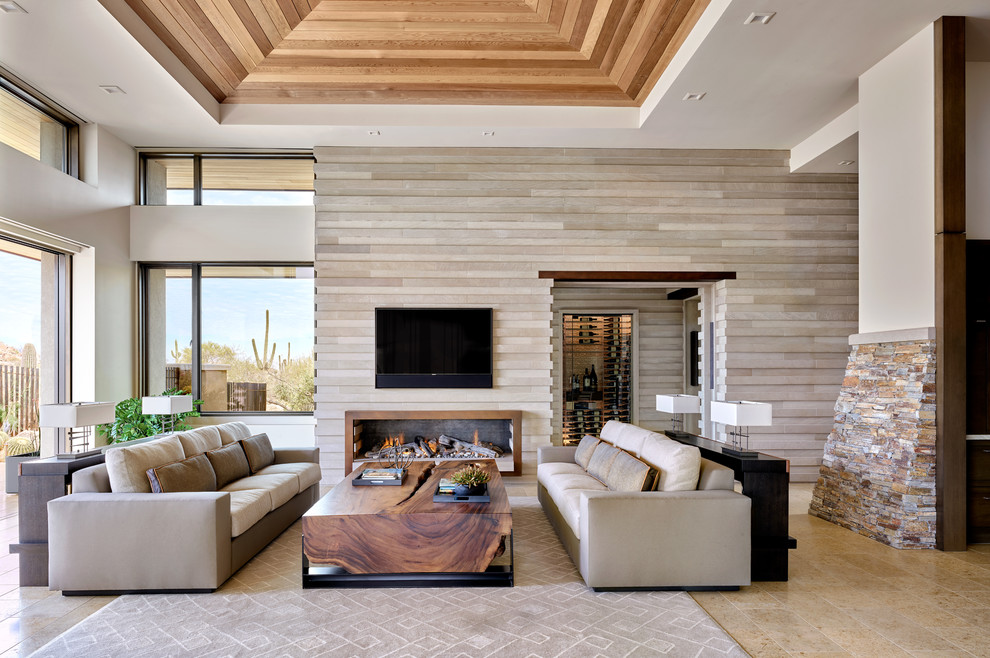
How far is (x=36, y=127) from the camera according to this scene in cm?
562

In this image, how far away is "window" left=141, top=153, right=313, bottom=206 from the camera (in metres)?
7.00

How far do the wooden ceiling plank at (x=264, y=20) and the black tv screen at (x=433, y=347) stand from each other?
2646 millimetres

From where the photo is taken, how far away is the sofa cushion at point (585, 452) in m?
5.12

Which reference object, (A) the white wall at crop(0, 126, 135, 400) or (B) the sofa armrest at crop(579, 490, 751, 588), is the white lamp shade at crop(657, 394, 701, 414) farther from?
(A) the white wall at crop(0, 126, 135, 400)

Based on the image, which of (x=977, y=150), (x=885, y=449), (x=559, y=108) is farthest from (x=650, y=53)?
(x=885, y=449)

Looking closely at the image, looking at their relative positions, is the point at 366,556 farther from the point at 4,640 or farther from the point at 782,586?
the point at 782,586

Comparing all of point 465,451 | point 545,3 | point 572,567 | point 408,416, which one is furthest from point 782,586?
point 545,3

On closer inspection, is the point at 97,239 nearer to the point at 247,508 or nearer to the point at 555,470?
the point at 247,508

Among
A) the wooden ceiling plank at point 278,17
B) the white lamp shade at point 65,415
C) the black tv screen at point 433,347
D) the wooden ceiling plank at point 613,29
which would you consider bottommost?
the white lamp shade at point 65,415

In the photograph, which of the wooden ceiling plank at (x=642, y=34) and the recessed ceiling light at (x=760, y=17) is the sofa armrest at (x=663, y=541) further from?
the wooden ceiling plank at (x=642, y=34)

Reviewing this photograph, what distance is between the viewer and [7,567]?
391 cm

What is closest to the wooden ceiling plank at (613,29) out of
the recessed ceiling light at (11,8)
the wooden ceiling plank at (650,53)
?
the wooden ceiling plank at (650,53)

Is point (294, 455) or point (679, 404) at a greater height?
point (679, 404)

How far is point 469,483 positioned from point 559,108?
380 cm
